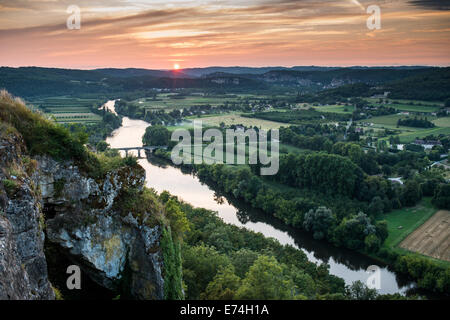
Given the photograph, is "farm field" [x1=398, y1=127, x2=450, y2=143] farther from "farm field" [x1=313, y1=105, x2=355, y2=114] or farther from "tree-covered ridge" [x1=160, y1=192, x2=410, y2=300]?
"tree-covered ridge" [x1=160, y1=192, x2=410, y2=300]

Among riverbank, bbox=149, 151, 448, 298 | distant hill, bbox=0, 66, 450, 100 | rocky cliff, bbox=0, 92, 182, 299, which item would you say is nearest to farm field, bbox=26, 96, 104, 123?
distant hill, bbox=0, 66, 450, 100

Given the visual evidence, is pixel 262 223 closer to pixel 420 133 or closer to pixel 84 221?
pixel 84 221

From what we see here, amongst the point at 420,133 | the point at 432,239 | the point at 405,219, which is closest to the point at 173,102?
the point at 420,133

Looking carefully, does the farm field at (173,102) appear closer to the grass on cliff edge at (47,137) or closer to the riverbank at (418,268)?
the riverbank at (418,268)

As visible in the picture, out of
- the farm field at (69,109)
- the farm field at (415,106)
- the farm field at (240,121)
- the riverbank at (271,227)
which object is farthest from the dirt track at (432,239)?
the farm field at (69,109)
